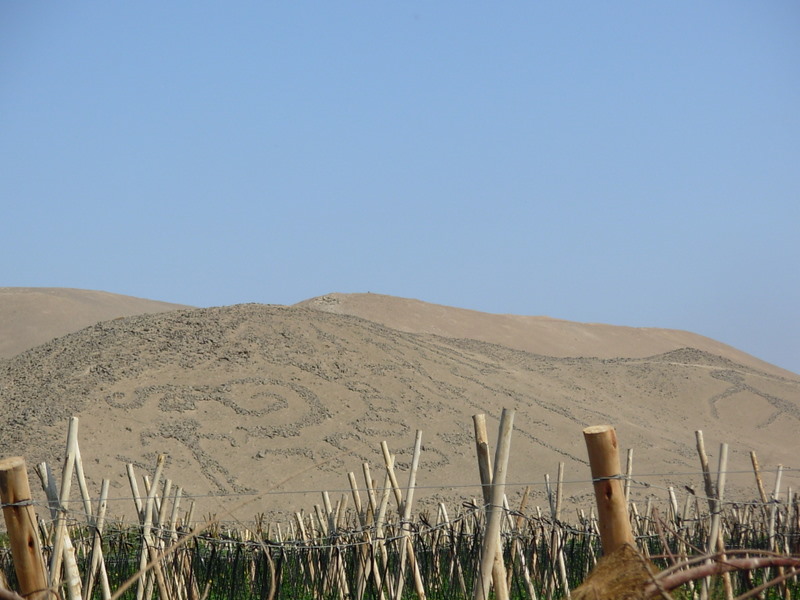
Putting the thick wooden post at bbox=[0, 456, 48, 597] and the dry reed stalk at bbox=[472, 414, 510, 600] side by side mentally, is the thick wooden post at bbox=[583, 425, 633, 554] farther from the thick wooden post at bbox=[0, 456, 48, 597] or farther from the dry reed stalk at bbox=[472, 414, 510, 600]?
the thick wooden post at bbox=[0, 456, 48, 597]

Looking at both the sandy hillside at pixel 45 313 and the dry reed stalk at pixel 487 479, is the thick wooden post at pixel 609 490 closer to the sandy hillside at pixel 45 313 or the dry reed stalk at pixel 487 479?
the dry reed stalk at pixel 487 479

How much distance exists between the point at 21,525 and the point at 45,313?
6278 cm

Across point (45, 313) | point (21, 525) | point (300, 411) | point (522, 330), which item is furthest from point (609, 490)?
point (45, 313)

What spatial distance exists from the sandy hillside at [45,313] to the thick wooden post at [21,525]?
53560 mm

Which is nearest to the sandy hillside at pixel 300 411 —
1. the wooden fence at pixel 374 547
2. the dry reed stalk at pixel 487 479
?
the wooden fence at pixel 374 547

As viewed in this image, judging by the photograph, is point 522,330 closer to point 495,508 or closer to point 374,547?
point 374,547

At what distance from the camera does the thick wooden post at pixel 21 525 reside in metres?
3.08

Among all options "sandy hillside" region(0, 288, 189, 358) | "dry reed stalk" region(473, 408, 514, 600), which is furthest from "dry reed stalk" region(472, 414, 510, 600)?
"sandy hillside" region(0, 288, 189, 358)

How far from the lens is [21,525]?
311cm

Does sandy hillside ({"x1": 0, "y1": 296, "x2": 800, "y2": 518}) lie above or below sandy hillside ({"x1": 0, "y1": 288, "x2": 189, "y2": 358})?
below

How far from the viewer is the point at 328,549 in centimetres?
793

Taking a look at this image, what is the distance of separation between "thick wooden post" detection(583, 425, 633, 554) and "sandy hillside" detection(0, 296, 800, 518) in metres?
14.8

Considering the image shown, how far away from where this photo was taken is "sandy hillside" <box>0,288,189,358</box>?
56.9m

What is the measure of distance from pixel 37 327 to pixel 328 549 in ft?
182
